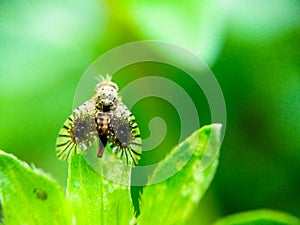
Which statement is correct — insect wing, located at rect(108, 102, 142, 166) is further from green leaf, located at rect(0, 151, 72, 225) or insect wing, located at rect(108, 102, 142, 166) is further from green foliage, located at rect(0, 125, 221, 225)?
green leaf, located at rect(0, 151, 72, 225)

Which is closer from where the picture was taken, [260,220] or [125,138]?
[260,220]

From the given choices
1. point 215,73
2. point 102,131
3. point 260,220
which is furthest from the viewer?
point 215,73

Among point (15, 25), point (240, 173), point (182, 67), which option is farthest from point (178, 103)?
point (15, 25)

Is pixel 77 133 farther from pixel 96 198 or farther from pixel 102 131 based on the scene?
pixel 96 198

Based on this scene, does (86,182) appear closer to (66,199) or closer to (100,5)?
(66,199)

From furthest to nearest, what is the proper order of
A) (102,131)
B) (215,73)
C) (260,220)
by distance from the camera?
(215,73)
(102,131)
(260,220)

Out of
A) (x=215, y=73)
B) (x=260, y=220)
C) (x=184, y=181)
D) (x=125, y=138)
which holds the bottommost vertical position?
(x=260, y=220)

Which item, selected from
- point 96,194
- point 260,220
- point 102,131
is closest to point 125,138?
point 102,131
